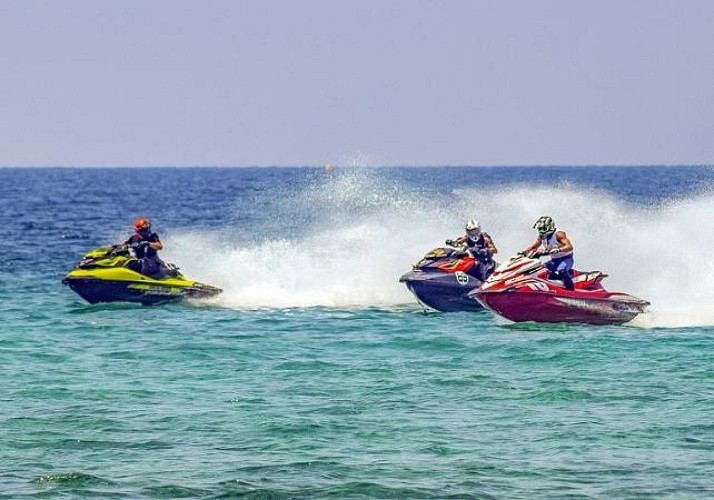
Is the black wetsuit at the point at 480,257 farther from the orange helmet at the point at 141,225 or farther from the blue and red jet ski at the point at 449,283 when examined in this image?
the orange helmet at the point at 141,225

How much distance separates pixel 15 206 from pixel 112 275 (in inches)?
2140

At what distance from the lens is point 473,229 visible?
25.9 meters

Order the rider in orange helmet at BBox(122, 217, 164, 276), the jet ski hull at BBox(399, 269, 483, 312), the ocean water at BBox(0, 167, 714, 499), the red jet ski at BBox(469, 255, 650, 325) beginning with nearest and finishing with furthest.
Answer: the ocean water at BBox(0, 167, 714, 499) < the red jet ski at BBox(469, 255, 650, 325) < the jet ski hull at BBox(399, 269, 483, 312) < the rider in orange helmet at BBox(122, 217, 164, 276)

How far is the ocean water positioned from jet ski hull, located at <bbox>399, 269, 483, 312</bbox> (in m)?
0.50

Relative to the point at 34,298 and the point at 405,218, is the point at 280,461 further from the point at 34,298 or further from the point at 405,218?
the point at 405,218

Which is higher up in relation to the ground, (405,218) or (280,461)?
(405,218)

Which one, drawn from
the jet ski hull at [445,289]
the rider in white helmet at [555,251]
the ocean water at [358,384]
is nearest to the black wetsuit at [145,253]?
the ocean water at [358,384]

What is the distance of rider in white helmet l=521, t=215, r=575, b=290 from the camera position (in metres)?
23.6

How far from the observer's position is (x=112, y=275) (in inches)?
1045

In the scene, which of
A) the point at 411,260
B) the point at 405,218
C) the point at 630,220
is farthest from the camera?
the point at 405,218

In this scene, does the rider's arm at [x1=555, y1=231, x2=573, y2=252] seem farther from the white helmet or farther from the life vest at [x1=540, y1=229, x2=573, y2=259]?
the white helmet

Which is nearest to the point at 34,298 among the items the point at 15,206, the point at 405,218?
the point at 405,218

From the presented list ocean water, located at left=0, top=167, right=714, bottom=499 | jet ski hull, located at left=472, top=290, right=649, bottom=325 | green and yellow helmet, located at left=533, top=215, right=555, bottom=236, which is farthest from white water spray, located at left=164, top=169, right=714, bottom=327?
green and yellow helmet, located at left=533, top=215, right=555, bottom=236

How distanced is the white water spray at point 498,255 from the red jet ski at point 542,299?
688 mm
